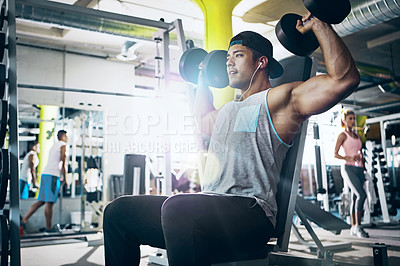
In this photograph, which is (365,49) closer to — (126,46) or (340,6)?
(126,46)

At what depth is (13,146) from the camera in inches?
82.4

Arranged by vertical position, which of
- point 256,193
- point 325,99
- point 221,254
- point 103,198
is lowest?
point 103,198

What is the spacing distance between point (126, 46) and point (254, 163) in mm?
5320

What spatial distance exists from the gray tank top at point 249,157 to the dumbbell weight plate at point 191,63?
0.49 metres

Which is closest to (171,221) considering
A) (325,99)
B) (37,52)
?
(325,99)

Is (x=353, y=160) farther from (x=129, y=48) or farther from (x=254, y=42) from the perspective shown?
(x=129, y=48)

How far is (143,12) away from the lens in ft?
17.9

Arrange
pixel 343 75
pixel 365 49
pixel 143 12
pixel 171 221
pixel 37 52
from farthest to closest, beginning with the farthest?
1. pixel 365 49
2. pixel 37 52
3. pixel 143 12
4. pixel 343 75
5. pixel 171 221

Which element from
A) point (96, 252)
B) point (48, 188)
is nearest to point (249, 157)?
point (96, 252)

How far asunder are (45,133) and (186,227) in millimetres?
6656

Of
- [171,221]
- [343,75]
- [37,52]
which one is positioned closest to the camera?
[171,221]

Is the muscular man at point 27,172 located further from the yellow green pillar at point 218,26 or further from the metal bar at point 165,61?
the metal bar at point 165,61

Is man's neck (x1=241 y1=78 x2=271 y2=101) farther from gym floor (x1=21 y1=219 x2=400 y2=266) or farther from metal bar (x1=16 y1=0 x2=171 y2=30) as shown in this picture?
metal bar (x1=16 y1=0 x2=171 y2=30)

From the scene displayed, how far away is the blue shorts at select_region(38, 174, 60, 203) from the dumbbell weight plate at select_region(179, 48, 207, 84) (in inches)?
155
